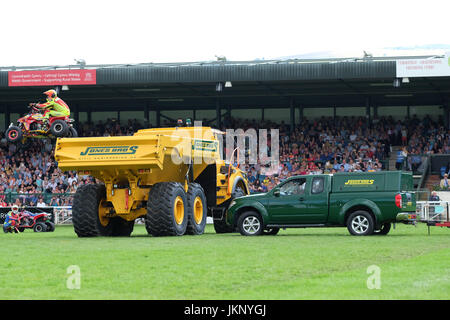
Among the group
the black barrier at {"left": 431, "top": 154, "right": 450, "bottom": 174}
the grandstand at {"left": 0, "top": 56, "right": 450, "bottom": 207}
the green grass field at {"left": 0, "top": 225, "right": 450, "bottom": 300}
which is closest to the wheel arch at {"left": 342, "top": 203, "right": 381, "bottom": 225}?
the green grass field at {"left": 0, "top": 225, "right": 450, "bottom": 300}

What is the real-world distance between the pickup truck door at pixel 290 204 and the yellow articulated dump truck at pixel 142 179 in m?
2.19

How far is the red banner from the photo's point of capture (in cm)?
4244

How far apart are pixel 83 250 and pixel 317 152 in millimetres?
26538

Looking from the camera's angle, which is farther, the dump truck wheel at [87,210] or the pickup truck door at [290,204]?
the pickup truck door at [290,204]

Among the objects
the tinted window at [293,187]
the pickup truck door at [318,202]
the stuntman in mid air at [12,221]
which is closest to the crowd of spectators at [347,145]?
the stuntman in mid air at [12,221]

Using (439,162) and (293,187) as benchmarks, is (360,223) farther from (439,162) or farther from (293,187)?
(439,162)

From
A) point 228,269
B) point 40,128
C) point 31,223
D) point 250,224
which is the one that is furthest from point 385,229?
point 40,128

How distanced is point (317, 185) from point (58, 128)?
15665 mm

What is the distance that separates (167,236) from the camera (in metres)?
22.8

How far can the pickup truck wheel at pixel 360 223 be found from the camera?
22.9 m

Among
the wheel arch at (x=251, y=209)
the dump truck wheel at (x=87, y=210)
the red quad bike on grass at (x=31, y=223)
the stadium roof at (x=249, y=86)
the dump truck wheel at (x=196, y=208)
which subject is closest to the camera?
the dump truck wheel at (x=87, y=210)

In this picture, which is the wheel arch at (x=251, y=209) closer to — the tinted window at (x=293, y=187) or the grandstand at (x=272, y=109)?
the tinted window at (x=293, y=187)

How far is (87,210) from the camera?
23.2 metres
